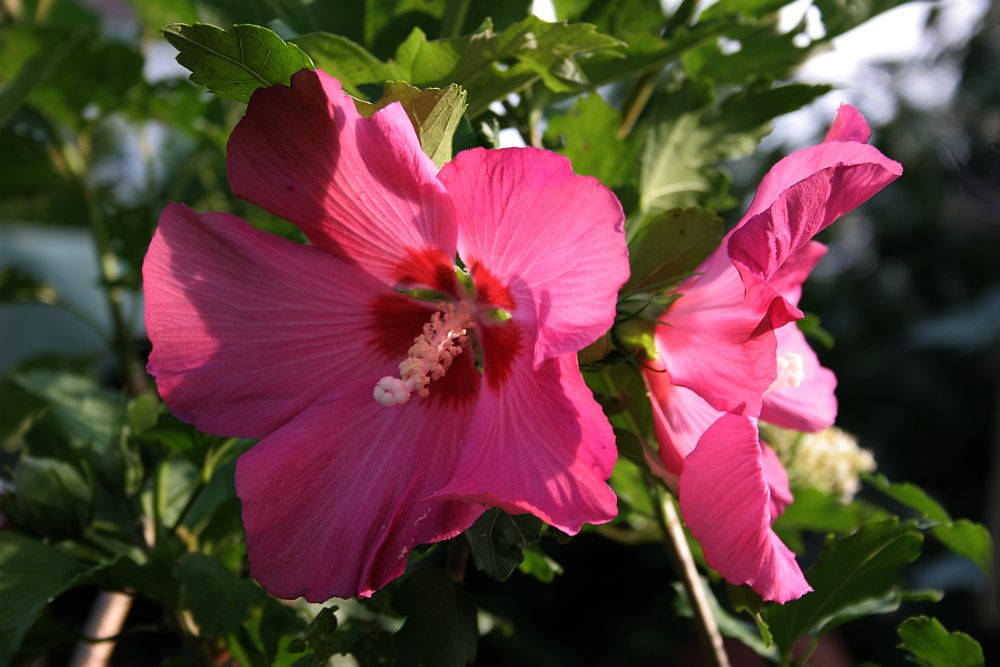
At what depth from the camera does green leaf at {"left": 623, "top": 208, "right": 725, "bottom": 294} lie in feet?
1.40

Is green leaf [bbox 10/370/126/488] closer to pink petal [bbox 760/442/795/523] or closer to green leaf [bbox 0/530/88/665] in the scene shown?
green leaf [bbox 0/530/88/665]

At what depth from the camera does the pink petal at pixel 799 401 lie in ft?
1.53

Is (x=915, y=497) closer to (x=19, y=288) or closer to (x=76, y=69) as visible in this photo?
(x=76, y=69)

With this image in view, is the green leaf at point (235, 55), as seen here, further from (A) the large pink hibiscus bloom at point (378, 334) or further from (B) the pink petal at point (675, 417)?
(B) the pink petal at point (675, 417)

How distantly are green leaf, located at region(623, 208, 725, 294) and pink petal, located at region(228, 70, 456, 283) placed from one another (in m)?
0.09

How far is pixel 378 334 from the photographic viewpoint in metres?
0.44

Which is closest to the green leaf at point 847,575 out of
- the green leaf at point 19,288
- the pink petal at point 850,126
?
the pink petal at point 850,126

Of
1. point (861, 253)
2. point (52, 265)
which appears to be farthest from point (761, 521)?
point (861, 253)

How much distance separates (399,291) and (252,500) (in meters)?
0.12

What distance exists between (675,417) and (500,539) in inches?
3.8

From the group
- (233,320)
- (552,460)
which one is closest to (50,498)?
(233,320)

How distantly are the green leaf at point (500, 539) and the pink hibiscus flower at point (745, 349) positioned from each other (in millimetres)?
64

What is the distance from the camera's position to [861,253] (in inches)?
140

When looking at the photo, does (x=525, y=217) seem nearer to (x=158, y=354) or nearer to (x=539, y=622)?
(x=158, y=354)
